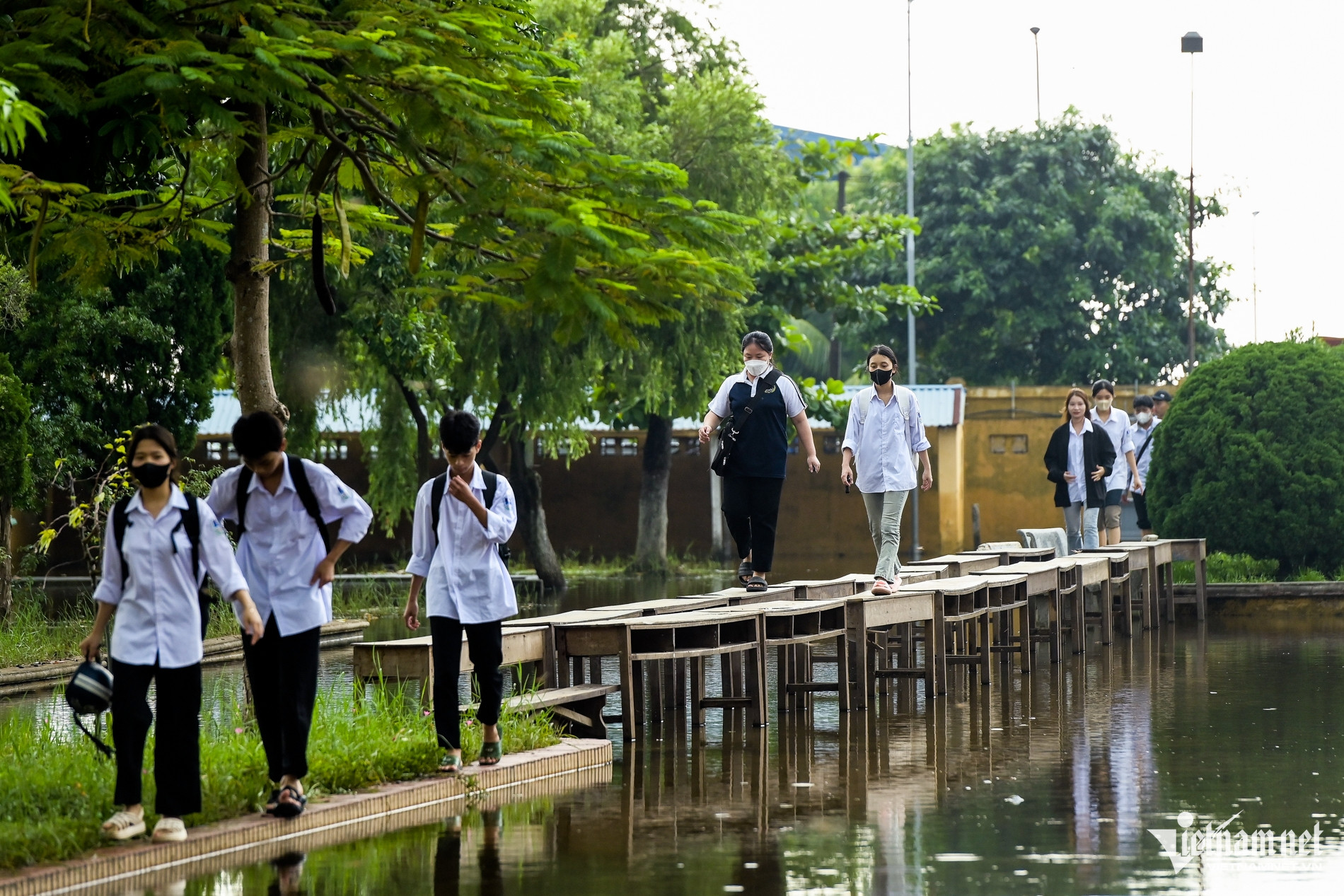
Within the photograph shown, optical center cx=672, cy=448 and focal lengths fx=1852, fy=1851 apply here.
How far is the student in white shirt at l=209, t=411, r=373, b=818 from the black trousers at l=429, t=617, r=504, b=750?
3.16ft

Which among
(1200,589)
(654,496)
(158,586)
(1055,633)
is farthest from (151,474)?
(654,496)

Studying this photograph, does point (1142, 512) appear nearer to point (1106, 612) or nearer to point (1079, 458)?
point (1079, 458)

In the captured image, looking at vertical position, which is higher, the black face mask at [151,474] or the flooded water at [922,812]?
the black face mask at [151,474]

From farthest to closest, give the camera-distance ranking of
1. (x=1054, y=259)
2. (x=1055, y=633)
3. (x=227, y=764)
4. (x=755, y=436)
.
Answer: (x=1054, y=259)
(x=1055, y=633)
(x=755, y=436)
(x=227, y=764)

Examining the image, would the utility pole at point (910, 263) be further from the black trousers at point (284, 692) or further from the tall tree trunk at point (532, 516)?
the black trousers at point (284, 692)

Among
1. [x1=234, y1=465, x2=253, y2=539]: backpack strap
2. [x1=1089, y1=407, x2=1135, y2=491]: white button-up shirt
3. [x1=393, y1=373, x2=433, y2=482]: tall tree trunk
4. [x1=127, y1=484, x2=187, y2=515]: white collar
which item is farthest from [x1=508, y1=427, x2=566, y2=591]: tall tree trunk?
[x1=127, y1=484, x2=187, y2=515]: white collar

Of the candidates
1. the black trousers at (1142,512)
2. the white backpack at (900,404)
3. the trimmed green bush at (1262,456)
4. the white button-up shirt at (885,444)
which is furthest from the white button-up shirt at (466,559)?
the black trousers at (1142,512)

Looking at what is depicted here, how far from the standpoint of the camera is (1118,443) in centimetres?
2038

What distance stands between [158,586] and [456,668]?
199 centimetres

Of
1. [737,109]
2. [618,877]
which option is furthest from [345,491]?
[737,109]

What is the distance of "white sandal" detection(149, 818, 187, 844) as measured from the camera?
7555 millimetres

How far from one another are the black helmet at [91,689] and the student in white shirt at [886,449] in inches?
291

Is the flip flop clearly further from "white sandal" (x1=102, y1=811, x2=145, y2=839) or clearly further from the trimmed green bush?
the trimmed green bush

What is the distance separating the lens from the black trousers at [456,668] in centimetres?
926
